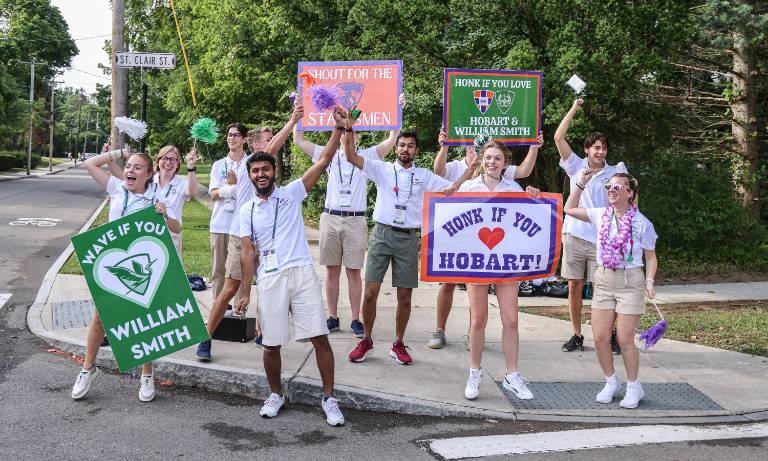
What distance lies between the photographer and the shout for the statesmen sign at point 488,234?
19.9 ft

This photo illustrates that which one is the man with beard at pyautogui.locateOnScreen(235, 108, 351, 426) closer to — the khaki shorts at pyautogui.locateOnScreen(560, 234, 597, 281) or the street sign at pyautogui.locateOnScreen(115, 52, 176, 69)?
the khaki shorts at pyautogui.locateOnScreen(560, 234, 597, 281)

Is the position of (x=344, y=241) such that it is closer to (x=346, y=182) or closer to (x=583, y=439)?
(x=346, y=182)

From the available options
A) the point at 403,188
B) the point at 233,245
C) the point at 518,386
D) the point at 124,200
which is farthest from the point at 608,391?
the point at 124,200

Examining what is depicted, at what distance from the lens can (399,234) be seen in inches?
257

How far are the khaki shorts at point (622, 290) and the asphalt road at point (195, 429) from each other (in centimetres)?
95

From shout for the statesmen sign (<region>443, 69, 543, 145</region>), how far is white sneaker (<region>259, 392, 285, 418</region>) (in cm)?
354

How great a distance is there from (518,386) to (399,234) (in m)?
1.70

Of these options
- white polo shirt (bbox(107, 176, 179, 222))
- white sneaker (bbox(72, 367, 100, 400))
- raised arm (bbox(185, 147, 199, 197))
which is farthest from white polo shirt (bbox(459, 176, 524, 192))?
white sneaker (bbox(72, 367, 100, 400))

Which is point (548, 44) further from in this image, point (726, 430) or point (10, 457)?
point (10, 457)

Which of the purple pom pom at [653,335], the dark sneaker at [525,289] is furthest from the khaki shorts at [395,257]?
the dark sneaker at [525,289]

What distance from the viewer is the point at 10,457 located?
4.42m

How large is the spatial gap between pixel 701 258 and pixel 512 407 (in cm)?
922

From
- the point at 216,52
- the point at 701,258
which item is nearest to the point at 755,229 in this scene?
the point at 701,258

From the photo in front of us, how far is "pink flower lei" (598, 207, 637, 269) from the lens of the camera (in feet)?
18.1
